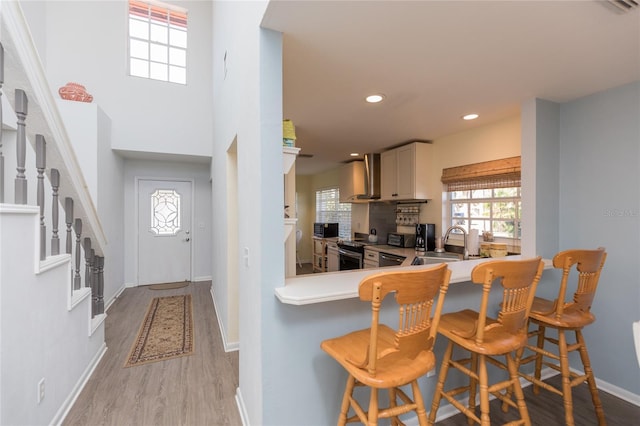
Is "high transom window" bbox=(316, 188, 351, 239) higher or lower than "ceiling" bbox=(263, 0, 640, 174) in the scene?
lower

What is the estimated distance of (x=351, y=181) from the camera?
5.08m

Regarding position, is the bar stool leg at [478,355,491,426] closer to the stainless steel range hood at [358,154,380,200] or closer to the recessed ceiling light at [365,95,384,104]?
the recessed ceiling light at [365,95,384,104]

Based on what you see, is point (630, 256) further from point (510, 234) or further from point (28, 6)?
point (28, 6)

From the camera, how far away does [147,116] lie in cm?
457

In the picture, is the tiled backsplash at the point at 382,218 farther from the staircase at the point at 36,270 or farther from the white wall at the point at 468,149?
the staircase at the point at 36,270

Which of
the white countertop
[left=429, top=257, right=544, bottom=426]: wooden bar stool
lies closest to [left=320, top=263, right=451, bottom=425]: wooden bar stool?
the white countertop

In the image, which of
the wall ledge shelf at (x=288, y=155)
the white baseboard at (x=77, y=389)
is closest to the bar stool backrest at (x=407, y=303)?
the wall ledge shelf at (x=288, y=155)

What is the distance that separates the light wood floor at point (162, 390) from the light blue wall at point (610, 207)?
109 inches

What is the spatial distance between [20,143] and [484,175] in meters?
3.69

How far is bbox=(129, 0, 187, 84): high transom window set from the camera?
4699 millimetres

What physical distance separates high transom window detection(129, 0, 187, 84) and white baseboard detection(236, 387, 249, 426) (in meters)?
4.98

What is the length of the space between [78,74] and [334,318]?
532 centimetres

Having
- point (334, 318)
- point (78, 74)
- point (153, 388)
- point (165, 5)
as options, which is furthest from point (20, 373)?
point (165, 5)

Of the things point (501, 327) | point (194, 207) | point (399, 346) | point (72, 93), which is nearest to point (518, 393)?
point (501, 327)
